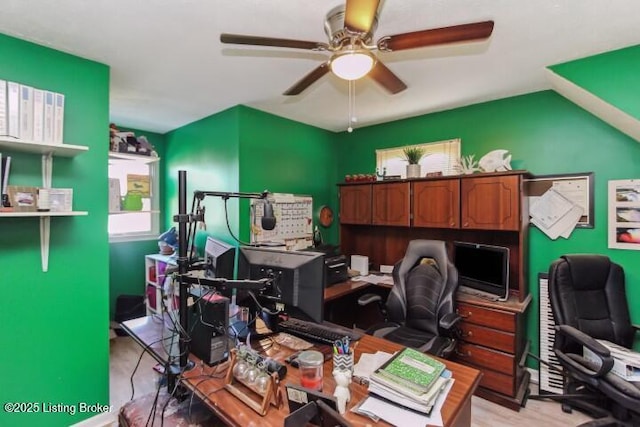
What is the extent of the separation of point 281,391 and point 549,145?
2.91m

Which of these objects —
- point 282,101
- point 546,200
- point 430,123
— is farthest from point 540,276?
Answer: point 282,101

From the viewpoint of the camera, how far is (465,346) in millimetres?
2523

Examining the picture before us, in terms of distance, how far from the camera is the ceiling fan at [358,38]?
1.26 metres

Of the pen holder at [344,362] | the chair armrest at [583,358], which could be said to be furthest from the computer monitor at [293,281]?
the chair armrest at [583,358]

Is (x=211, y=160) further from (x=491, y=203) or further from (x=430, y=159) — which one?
(x=491, y=203)

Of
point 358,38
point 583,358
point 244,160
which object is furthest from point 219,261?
point 583,358

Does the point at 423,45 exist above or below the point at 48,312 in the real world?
above

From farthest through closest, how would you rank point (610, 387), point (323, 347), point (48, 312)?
point (48, 312), point (610, 387), point (323, 347)

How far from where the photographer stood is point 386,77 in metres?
1.79

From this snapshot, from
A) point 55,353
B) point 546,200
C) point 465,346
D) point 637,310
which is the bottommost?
point 465,346

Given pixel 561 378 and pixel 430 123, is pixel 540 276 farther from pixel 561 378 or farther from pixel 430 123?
pixel 430 123

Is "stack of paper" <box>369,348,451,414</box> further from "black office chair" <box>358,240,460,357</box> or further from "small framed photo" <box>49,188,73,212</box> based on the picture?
"small framed photo" <box>49,188,73,212</box>

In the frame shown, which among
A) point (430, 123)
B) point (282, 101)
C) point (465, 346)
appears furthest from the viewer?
point (430, 123)

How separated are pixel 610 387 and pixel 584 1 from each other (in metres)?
2.18
